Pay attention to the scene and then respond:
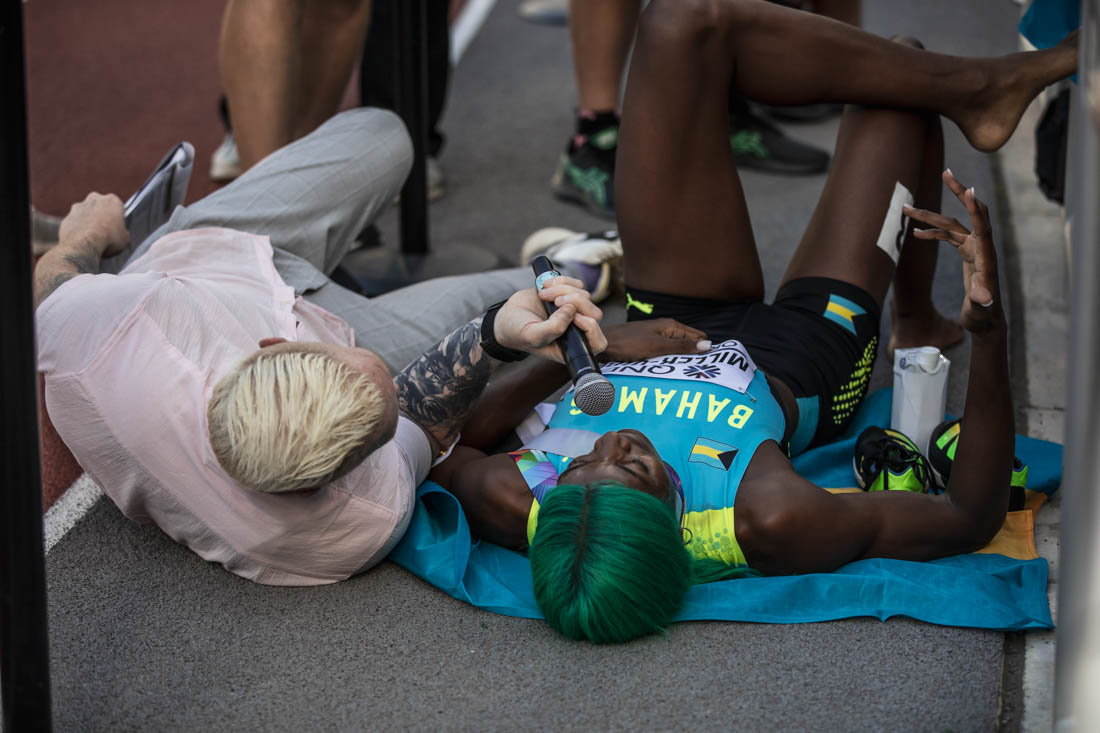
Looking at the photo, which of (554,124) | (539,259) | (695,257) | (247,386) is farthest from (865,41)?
(554,124)

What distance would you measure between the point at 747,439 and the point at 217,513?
0.91 m

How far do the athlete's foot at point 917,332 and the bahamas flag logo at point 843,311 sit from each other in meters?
0.43

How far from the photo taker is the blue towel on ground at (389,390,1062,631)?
1781 millimetres

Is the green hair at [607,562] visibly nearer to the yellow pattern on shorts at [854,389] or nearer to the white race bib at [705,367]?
the white race bib at [705,367]

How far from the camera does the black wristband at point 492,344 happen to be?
1.97 metres

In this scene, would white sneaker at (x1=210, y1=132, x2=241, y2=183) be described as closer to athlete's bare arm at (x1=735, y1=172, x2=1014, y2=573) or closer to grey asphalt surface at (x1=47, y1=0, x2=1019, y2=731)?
grey asphalt surface at (x1=47, y1=0, x2=1019, y2=731)

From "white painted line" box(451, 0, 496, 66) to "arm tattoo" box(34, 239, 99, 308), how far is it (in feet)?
9.44

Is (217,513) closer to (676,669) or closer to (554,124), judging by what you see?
(676,669)

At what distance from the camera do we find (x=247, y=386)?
165cm

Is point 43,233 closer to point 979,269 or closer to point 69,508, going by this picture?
point 69,508

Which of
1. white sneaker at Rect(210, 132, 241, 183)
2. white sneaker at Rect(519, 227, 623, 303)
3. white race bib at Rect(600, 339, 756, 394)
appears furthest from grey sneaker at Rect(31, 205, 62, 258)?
white race bib at Rect(600, 339, 756, 394)

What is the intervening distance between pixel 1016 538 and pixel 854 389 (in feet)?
1.43

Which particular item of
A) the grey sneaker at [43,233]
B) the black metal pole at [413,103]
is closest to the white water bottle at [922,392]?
the black metal pole at [413,103]

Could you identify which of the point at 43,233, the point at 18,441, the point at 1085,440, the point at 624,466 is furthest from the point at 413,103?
the point at 1085,440
